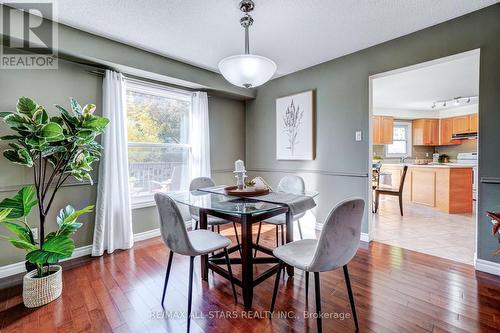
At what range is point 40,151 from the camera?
1.93 meters

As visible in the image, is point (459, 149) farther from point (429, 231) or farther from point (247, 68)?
point (247, 68)

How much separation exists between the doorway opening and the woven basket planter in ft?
11.1

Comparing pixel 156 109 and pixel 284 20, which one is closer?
pixel 284 20

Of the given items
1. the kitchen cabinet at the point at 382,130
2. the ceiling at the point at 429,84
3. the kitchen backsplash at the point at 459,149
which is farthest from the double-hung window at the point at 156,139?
the kitchen backsplash at the point at 459,149

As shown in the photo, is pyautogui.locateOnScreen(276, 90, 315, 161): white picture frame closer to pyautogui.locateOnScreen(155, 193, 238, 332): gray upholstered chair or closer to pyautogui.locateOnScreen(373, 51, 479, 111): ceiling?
pyautogui.locateOnScreen(373, 51, 479, 111): ceiling

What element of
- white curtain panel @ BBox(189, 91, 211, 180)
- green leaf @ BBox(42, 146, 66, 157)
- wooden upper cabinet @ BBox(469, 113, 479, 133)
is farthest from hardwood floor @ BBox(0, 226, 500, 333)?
wooden upper cabinet @ BBox(469, 113, 479, 133)

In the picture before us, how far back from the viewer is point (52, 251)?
1.77m

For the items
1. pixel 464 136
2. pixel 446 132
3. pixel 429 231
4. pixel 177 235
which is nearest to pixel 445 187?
pixel 429 231

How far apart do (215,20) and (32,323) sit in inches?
114

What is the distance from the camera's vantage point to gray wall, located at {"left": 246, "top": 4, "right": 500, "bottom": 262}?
2.23 metres

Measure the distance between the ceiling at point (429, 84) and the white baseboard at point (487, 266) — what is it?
2104 mm

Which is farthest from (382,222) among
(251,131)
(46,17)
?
(46,17)

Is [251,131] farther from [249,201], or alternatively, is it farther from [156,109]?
[249,201]

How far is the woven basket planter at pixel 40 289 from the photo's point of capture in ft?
5.92
